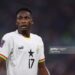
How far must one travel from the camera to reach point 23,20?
240 centimetres

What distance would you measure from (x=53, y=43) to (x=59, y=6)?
0.61m

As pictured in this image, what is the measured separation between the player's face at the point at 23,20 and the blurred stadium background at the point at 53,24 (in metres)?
2.91

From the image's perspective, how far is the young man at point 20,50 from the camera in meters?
2.36

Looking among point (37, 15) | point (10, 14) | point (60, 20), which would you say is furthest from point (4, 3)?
point (60, 20)

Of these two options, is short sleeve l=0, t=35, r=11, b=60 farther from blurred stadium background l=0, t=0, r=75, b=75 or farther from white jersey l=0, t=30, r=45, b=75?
blurred stadium background l=0, t=0, r=75, b=75

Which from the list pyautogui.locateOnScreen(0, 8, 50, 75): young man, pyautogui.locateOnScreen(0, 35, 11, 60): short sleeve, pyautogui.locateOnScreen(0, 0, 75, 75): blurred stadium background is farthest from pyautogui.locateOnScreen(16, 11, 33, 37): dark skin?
pyautogui.locateOnScreen(0, 0, 75, 75): blurred stadium background

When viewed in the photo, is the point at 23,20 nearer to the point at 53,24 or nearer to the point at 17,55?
the point at 17,55

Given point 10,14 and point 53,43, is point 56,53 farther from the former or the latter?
point 10,14

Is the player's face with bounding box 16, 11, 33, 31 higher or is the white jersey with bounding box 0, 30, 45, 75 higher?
the player's face with bounding box 16, 11, 33, 31

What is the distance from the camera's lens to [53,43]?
5.44m

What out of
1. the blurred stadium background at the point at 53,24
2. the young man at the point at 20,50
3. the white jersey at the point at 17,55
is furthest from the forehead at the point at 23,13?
the blurred stadium background at the point at 53,24

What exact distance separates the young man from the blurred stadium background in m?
2.91

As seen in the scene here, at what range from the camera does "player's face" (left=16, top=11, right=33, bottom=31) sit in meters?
2.40

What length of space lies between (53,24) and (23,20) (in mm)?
3141
